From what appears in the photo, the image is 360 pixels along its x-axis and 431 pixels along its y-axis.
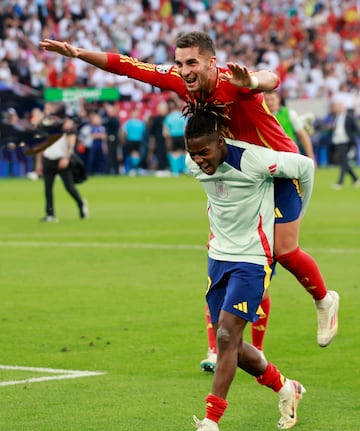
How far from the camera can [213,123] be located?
709 centimetres

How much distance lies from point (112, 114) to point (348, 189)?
1143cm

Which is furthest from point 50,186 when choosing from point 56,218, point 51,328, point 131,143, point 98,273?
point 131,143

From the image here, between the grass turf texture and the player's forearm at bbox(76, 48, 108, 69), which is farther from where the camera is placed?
the grass turf texture

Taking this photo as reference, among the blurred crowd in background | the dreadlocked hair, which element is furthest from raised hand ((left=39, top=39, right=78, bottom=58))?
the blurred crowd in background

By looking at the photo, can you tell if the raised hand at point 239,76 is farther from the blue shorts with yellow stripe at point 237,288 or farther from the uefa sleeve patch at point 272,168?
the blue shorts with yellow stripe at point 237,288

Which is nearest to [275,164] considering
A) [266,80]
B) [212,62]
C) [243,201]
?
[243,201]

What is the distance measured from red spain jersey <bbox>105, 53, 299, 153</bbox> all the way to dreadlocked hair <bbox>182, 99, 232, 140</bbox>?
0.05 metres

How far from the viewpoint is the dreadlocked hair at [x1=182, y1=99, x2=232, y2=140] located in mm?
7043

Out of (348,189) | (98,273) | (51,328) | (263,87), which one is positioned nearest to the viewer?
(263,87)

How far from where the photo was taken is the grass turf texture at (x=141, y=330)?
7938mm

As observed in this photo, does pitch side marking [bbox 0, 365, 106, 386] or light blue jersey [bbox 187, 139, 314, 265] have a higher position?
light blue jersey [bbox 187, 139, 314, 265]

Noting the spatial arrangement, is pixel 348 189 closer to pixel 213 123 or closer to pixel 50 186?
pixel 50 186

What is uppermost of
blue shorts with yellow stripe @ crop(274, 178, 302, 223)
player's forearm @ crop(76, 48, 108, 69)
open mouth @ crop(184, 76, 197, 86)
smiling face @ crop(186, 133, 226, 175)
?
player's forearm @ crop(76, 48, 108, 69)

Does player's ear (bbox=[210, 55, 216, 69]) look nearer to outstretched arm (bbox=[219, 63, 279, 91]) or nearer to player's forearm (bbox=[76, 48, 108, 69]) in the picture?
outstretched arm (bbox=[219, 63, 279, 91])
